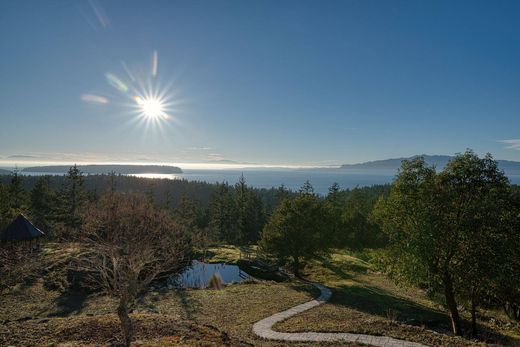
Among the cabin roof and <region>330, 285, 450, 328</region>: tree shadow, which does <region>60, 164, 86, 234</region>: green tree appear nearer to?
the cabin roof

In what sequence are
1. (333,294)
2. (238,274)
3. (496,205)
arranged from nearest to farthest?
(496,205), (333,294), (238,274)

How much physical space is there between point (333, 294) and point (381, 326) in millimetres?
8584

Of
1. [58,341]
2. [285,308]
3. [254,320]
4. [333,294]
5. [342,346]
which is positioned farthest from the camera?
[333,294]

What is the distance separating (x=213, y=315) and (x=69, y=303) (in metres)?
10.6

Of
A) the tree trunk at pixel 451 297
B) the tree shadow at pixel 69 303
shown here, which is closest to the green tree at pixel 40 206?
the tree shadow at pixel 69 303

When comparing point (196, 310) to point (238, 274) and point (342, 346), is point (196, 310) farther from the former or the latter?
point (238, 274)

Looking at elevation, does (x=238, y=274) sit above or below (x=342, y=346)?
below

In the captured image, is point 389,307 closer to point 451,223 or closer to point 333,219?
point 451,223

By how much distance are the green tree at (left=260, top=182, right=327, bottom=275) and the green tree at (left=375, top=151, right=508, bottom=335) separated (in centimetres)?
1392

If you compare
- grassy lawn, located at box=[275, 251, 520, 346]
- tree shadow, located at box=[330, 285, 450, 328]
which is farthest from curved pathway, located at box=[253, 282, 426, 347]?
tree shadow, located at box=[330, 285, 450, 328]

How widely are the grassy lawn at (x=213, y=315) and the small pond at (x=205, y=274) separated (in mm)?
5362

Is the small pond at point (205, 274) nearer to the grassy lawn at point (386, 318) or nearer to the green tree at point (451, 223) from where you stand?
the grassy lawn at point (386, 318)

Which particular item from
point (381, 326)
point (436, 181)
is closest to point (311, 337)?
point (381, 326)

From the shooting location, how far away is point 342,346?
14.0m
